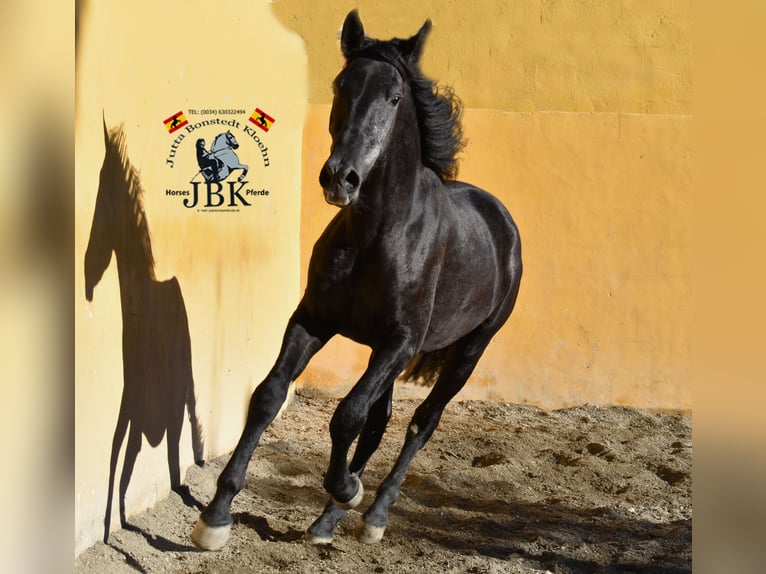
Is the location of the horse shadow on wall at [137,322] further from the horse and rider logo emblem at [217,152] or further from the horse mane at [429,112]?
the horse mane at [429,112]

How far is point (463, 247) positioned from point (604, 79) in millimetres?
3478

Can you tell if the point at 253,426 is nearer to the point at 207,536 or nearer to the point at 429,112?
the point at 207,536

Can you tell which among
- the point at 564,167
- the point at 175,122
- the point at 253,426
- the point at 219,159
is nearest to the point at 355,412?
the point at 253,426

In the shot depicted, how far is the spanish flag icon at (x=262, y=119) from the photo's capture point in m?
6.84

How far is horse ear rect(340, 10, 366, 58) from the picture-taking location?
4.46 meters

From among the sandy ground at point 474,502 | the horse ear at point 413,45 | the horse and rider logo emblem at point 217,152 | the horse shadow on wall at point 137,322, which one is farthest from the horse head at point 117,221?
the horse ear at point 413,45

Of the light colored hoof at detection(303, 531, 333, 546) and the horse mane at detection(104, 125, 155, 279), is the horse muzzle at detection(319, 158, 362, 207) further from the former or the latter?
the light colored hoof at detection(303, 531, 333, 546)

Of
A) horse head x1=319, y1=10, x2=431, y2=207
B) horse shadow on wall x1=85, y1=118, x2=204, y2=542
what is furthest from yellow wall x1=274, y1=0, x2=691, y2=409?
horse head x1=319, y1=10, x2=431, y2=207

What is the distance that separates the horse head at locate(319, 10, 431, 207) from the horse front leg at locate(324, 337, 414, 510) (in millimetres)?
748

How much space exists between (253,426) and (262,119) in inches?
124

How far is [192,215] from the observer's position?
18.8ft

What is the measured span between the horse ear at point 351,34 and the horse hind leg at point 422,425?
197cm

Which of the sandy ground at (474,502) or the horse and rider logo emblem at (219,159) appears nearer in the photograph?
the sandy ground at (474,502)

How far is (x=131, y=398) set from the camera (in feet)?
16.1
